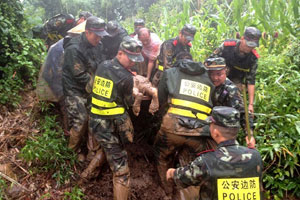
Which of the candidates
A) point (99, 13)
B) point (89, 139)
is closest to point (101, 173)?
point (89, 139)

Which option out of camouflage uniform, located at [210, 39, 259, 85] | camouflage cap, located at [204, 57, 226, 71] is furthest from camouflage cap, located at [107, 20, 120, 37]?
camouflage cap, located at [204, 57, 226, 71]

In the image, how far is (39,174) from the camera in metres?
3.08

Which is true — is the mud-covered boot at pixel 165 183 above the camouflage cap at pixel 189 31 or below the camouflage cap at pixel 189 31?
below

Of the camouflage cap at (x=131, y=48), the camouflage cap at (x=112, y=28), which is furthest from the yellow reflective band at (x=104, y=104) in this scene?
the camouflage cap at (x=112, y=28)

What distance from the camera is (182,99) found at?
2.80 m

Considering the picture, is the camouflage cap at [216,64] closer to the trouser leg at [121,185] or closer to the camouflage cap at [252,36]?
the camouflage cap at [252,36]

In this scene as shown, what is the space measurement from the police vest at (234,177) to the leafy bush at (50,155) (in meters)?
2.12

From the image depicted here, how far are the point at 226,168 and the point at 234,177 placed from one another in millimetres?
97

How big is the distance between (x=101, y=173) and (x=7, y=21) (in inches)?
113

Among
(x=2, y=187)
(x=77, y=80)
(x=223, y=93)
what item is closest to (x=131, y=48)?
(x=77, y=80)

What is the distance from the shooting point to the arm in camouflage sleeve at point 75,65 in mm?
3229

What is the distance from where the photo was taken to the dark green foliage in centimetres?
378

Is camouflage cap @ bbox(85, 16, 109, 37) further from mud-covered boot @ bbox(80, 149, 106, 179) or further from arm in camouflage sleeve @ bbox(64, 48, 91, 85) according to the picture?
mud-covered boot @ bbox(80, 149, 106, 179)

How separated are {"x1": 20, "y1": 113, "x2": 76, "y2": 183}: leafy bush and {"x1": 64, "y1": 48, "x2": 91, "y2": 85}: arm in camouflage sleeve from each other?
37.9 inches
